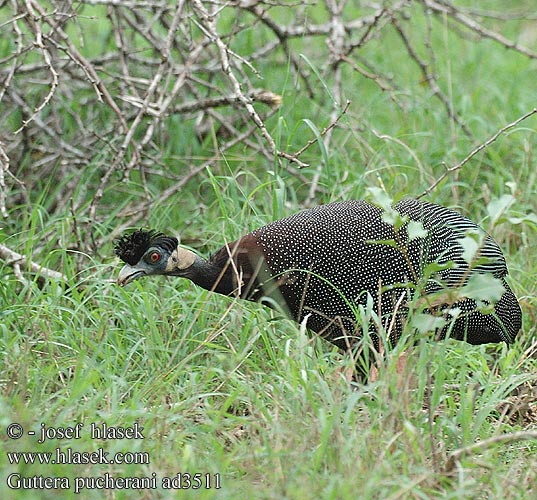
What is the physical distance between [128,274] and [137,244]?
11cm

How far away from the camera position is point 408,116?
4.98 meters

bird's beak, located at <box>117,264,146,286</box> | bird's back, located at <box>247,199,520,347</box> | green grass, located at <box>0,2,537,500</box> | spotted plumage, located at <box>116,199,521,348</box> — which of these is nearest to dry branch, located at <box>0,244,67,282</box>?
green grass, located at <box>0,2,537,500</box>

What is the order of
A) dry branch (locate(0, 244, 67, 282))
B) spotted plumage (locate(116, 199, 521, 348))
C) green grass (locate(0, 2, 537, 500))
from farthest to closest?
dry branch (locate(0, 244, 67, 282))
spotted plumage (locate(116, 199, 521, 348))
green grass (locate(0, 2, 537, 500))

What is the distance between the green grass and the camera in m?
2.27

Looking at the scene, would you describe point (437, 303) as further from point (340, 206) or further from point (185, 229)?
point (185, 229)

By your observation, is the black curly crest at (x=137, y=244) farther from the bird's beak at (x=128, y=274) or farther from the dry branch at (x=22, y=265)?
the dry branch at (x=22, y=265)

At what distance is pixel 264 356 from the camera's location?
314 cm

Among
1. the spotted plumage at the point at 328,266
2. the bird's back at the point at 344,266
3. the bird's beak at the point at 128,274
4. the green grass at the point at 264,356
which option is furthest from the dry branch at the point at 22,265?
the bird's back at the point at 344,266

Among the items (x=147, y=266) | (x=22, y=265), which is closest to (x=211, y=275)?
(x=147, y=266)

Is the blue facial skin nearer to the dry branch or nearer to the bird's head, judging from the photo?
the bird's head

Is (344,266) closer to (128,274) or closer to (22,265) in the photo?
(128,274)

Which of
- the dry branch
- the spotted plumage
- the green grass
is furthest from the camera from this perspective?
the dry branch

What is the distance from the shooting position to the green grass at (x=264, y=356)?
227cm

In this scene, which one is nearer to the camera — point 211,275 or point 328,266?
point 328,266
